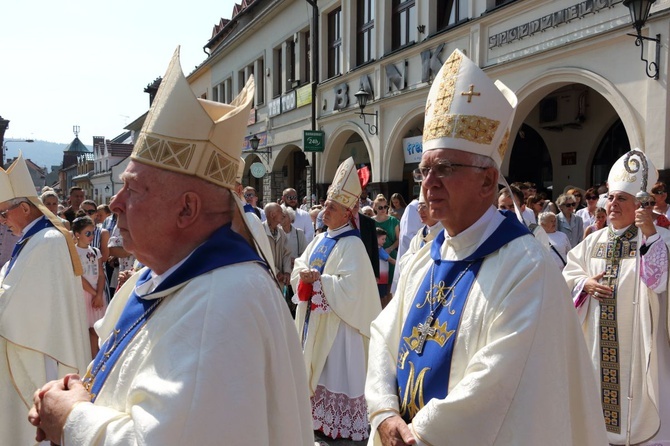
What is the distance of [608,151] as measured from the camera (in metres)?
12.2

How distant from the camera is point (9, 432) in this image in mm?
3971

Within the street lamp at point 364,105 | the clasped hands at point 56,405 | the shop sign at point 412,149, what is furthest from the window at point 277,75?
the clasped hands at point 56,405

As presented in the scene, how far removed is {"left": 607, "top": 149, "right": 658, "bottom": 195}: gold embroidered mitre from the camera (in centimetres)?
435

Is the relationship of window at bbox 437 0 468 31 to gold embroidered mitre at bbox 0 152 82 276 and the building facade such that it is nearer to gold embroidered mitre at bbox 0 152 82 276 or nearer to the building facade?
the building facade

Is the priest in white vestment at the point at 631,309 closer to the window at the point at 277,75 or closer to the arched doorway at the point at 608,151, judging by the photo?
the arched doorway at the point at 608,151

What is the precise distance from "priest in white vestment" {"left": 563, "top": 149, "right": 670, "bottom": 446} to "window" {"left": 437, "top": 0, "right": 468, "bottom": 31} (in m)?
8.62

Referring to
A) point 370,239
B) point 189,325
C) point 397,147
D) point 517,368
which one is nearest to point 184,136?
point 189,325

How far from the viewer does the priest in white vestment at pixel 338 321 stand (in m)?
5.31

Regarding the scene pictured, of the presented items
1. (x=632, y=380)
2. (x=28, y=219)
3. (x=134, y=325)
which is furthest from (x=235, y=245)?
(x=632, y=380)

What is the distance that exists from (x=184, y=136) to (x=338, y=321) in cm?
385

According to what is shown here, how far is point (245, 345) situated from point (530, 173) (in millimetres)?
13777

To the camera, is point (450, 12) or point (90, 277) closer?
point (90, 277)

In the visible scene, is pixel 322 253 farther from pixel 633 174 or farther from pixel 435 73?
pixel 435 73

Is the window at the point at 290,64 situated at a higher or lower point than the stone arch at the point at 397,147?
higher
